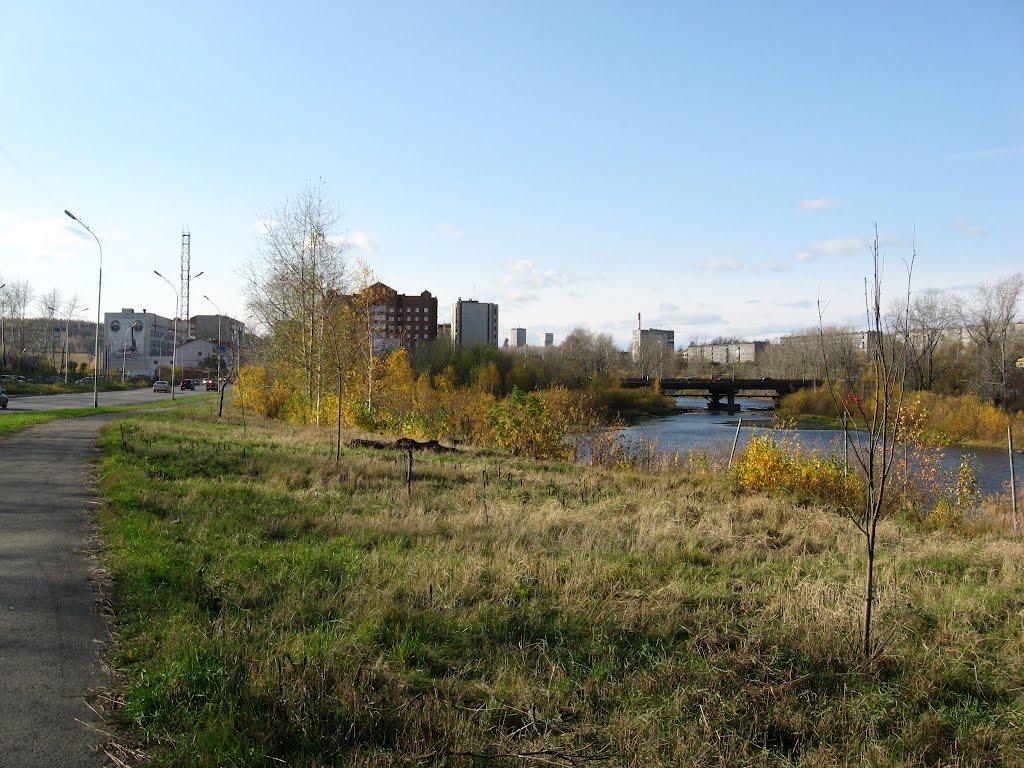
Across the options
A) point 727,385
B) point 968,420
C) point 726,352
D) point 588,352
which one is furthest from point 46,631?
point 726,352

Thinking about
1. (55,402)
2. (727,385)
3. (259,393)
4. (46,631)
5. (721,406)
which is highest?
(727,385)

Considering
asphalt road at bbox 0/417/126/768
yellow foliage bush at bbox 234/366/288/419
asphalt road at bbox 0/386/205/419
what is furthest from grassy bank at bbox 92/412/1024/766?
asphalt road at bbox 0/386/205/419

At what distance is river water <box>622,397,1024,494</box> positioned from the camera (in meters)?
25.7

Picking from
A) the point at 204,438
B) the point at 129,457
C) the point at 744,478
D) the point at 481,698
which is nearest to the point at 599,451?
the point at 744,478

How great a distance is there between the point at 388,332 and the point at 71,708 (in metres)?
26.5

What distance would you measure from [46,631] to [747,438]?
38048 millimetres

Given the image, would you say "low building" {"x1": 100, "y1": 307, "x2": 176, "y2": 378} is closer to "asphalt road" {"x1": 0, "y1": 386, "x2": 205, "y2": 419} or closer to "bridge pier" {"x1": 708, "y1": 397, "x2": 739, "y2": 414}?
"asphalt road" {"x1": 0, "y1": 386, "x2": 205, "y2": 419}

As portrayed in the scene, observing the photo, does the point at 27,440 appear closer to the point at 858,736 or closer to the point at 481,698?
the point at 481,698

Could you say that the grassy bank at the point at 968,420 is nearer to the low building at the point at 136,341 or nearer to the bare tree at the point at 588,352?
the bare tree at the point at 588,352

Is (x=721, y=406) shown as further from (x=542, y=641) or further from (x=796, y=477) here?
(x=542, y=641)

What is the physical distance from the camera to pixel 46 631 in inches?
208

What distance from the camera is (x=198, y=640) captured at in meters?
5.14

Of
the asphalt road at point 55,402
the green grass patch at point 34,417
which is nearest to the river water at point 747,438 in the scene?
the green grass patch at point 34,417

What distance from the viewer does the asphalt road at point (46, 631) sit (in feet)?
12.6
